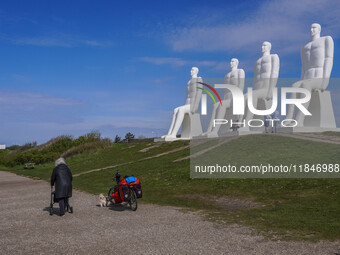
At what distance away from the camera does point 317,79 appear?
2136 cm

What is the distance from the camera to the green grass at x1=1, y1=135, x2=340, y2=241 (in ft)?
24.1

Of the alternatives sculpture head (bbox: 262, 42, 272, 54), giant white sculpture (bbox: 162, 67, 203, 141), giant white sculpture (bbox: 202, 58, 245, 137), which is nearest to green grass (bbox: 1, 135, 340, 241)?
giant white sculpture (bbox: 202, 58, 245, 137)

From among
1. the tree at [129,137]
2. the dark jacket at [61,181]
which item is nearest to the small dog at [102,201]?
the dark jacket at [61,181]

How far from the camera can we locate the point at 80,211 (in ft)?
30.6

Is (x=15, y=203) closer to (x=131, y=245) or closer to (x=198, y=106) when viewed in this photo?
(x=131, y=245)

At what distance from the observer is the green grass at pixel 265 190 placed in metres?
7.36

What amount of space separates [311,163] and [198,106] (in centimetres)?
1633

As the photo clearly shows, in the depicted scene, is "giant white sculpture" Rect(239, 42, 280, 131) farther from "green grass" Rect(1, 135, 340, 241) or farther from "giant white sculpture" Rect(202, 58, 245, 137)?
"green grass" Rect(1, 135, 340, 241)

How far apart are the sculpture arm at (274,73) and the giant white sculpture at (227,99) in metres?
3.01

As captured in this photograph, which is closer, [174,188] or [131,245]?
[131,245]

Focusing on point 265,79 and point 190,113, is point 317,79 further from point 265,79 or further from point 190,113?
point 190,113

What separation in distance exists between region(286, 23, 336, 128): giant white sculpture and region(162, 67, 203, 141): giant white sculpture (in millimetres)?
9054

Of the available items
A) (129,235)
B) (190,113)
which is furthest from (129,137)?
(129,235)

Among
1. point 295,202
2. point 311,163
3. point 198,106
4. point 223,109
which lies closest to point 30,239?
point 295,202
